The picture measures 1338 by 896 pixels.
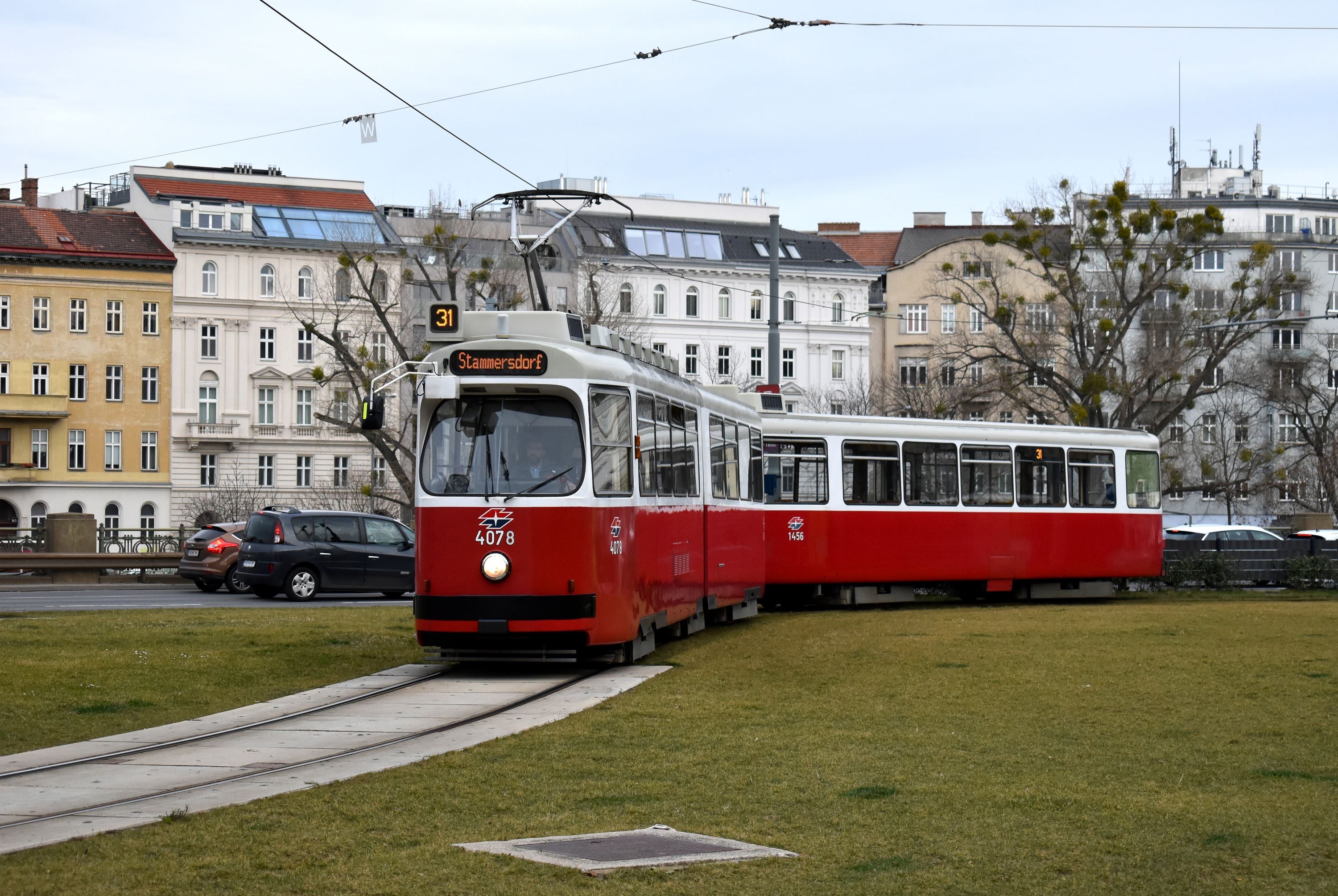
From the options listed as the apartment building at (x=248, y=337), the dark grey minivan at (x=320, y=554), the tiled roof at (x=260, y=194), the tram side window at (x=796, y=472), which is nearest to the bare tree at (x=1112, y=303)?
the tram side window at (x=796, y=472)

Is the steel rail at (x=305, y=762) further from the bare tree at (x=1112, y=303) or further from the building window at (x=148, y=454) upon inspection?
the building window at (x=148, y=454)

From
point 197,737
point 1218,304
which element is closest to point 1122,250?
point 1218,304

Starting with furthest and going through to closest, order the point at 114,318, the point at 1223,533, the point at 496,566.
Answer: the point at 114,318 < the point at 1223,533 < the point at 496,566

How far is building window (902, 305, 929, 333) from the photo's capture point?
92188 millimetres

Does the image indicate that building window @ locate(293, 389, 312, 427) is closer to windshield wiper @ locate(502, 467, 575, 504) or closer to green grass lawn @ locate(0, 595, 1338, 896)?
green grass lawn @ locate(0, 595, 1338, 896)

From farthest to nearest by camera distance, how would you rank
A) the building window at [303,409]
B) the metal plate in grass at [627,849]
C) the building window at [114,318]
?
the building window at [303,409] < the building window at [114,318] < the metal plate in grass at [627,849]

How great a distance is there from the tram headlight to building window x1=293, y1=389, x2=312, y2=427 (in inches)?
2606

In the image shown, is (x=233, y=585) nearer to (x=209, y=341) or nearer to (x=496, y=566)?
(x=496, y=566)

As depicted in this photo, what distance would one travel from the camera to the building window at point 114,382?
7712 cm

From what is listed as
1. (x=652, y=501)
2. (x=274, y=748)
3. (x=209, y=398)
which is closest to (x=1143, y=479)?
(x=652, y=501)

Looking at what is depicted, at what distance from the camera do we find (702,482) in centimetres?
2050

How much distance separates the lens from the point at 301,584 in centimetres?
3194

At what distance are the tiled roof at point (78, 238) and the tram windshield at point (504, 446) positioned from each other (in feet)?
211

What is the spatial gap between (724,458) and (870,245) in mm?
77815
